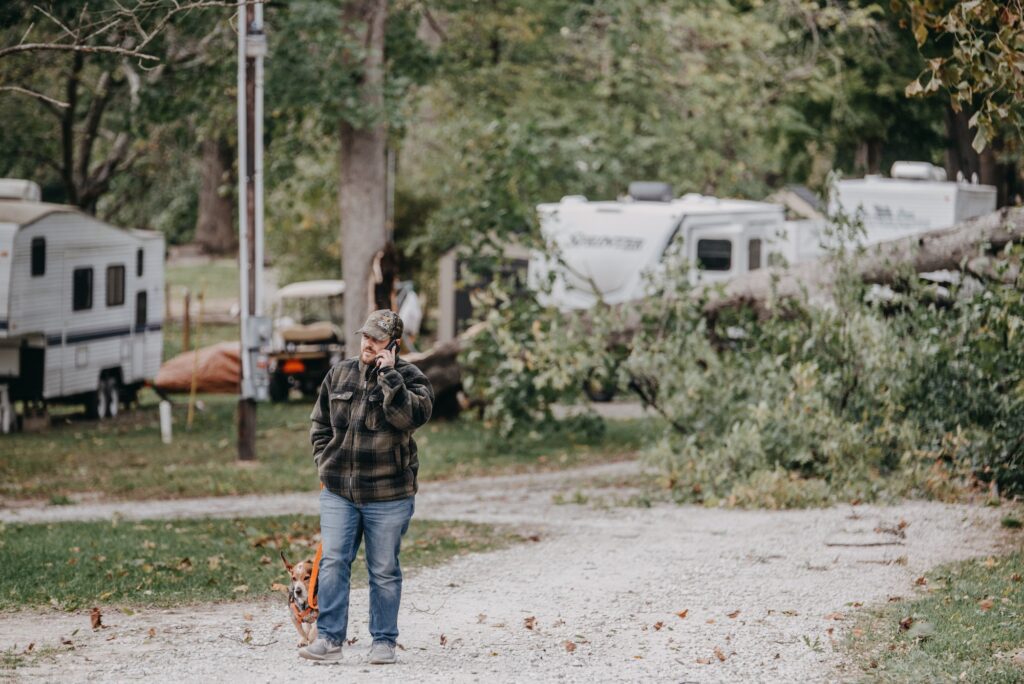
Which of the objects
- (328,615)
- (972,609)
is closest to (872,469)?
(972,609)

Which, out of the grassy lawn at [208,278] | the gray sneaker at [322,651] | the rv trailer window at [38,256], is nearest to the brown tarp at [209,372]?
the rv trailer window at [38,256]

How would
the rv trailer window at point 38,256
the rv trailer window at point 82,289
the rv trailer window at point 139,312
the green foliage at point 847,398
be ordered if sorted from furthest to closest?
the rv trailer window at point 139,312, the rv trailer window at point 82,289, the rv trailer window at point 38,256, the green foliage at point 847,398

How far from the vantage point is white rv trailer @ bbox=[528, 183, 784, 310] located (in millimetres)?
20609

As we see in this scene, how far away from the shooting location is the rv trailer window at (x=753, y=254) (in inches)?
844

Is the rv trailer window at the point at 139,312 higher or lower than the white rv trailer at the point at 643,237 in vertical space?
lower

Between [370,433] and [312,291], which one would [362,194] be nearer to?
[312,291]

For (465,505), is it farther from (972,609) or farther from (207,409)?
(207,409)

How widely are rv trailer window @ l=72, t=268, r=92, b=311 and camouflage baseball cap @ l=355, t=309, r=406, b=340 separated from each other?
14.2 metres

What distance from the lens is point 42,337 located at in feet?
62.6

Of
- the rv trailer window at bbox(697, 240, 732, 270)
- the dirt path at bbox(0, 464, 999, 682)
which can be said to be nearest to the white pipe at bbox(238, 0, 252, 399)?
the dirt path at bbox(0, 464, 999, 682)

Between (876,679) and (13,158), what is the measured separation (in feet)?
66.7

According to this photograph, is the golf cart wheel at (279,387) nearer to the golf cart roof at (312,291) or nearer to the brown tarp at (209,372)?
the brown tarp at (209,372)

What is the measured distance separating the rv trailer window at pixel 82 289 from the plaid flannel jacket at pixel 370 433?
14.2m

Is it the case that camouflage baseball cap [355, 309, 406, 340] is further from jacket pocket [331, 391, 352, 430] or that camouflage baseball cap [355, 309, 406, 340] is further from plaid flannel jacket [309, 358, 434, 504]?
jacket pocket [331, 391, 352, 430]
